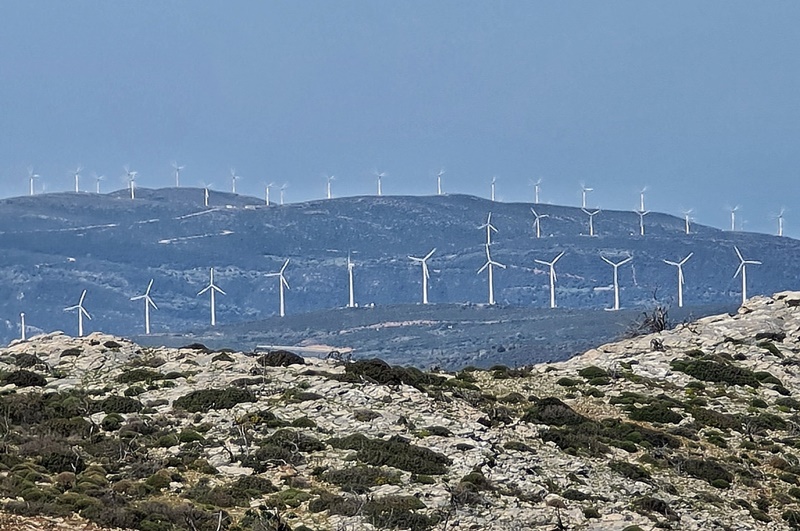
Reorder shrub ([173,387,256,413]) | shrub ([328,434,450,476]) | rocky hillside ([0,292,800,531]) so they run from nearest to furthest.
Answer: rocky hillside ([0,292,800,531]) < shrub ([328,434,450,476]) < shrub ([173,387,256,413])

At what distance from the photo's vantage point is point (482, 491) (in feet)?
155

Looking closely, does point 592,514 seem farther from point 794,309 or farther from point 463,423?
point 794,309

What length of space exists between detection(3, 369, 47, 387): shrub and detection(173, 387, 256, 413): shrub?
21.0 ft

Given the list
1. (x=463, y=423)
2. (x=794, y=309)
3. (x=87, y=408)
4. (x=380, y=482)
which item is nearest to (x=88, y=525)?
(x=380, y=482)

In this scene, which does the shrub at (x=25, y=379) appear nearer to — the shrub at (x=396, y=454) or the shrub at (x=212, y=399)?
the shrub at (x=212, y=399)

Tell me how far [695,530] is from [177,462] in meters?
16.0

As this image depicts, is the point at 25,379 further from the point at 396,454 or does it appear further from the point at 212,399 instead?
the point at 396,454

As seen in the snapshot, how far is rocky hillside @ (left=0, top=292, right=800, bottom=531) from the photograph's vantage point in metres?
44.8

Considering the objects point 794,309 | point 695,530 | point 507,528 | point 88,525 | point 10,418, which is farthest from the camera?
point 794,309

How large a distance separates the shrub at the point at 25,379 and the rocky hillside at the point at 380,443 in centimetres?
7

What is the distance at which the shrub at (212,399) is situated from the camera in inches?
2132

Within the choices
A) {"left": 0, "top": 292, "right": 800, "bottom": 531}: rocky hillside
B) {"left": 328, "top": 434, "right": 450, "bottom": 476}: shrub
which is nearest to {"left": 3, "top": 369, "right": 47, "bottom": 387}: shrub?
{"left": 0, "top": 292, "right": 800, "bottom": 531}: rocky hillside

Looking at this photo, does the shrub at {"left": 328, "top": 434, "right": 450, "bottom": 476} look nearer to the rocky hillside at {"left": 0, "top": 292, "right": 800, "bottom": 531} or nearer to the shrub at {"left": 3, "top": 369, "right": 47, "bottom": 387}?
the rocky hillside at {"left": 0, "top": 292, "right": 800, "bottom": 531}

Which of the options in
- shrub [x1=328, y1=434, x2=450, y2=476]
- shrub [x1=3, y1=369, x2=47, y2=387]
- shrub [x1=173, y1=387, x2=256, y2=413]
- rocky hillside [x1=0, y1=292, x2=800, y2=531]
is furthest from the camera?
shrub [x1=3, y1=369, x2=47, y2=387]
